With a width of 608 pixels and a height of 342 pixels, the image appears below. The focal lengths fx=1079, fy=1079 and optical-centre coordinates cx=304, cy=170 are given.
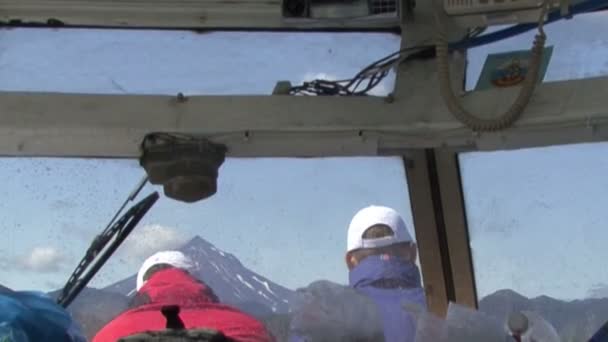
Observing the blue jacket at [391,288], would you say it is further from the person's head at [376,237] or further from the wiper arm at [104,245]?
the wiper arm at [104,245]

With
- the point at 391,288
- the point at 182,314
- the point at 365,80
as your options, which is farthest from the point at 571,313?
the point at 182,314

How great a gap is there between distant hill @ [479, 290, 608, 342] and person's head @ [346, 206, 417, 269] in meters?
0.29

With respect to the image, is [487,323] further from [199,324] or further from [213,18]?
[213,18]

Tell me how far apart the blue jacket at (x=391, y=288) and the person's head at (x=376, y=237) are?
5 cm

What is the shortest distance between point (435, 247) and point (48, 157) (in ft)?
3.60

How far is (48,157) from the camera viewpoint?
2.63 meters

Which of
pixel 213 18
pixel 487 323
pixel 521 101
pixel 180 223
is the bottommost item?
pixel 487 323

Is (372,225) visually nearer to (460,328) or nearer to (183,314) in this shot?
(460,328)

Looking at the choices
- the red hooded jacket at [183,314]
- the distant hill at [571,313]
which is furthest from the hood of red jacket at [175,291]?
the distant hill at [571,313]

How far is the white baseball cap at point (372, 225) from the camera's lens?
265 centimetres

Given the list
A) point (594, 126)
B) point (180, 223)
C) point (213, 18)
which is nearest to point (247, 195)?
point (180, 223)

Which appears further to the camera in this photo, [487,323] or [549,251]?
[549,251]

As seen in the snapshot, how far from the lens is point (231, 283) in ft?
8.49

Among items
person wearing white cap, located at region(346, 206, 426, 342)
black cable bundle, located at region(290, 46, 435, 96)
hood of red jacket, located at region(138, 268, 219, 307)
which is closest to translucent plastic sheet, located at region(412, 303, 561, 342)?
person wearing white cap, located at region(346, 206, 426, 342)
